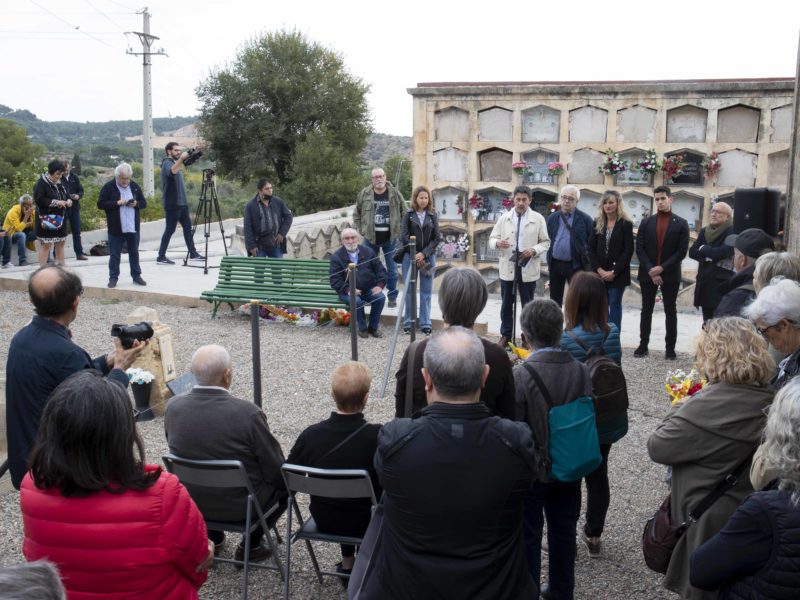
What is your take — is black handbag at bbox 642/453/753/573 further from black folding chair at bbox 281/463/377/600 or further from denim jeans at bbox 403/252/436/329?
denim jeans at bbox 403/252/436/329

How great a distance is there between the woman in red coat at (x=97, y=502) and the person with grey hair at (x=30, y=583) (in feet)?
2.88

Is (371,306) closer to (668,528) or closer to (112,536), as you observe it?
(668,528)

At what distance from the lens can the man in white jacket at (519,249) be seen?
8148 millimetres

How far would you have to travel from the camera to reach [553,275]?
8.44 meters

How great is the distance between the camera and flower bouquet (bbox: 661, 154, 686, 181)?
1098 cm

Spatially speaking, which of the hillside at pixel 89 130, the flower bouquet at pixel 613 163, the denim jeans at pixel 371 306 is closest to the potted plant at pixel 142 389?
the denim jeans at pixel 371 306

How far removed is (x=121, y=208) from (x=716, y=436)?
9.10 metres

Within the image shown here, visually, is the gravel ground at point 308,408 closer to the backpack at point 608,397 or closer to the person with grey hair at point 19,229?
the backpack at point 608,397

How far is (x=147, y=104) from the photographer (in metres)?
26.3

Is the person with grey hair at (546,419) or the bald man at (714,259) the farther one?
the bald man at (714,259)

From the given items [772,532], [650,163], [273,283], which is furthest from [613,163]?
[772,532]

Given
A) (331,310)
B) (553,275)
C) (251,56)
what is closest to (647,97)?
(553,275)

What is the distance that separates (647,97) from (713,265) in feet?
14.6

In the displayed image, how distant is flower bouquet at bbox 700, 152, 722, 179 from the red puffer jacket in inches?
390
